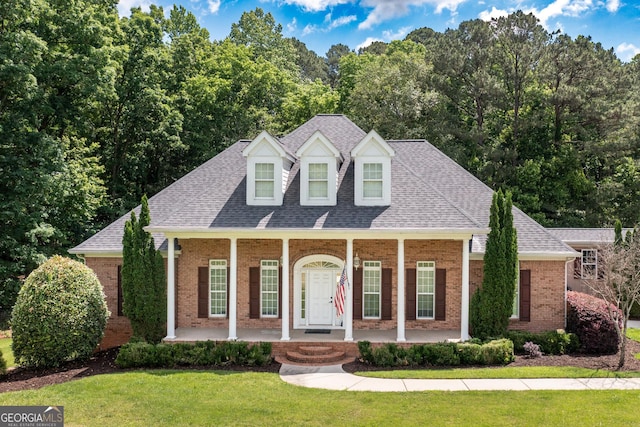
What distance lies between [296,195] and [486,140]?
990 inches

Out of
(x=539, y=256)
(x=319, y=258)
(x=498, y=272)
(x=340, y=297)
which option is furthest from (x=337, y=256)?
(x=539, y=256)

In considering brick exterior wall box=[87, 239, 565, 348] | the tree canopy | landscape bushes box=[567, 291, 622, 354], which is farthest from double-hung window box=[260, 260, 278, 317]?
the tree canopy

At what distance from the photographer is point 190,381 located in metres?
14.3

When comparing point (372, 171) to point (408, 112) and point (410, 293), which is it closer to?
point (410, 293)

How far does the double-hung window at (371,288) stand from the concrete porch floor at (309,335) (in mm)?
791

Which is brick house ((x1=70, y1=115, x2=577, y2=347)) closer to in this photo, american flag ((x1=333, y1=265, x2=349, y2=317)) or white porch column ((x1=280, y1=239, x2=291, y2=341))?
white porch column ((x1=280, y1=239, x2=291, y2=341))

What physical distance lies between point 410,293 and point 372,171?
4771 millimetres

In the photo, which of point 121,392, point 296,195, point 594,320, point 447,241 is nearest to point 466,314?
point 447,241

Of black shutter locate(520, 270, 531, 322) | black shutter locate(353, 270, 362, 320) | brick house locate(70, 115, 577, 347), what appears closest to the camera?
brick house locate(70, 115, 577, 347)

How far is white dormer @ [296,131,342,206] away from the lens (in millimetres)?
18469

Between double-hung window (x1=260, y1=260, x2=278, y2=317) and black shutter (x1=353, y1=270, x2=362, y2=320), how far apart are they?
295 centimetres

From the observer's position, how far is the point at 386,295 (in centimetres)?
1903

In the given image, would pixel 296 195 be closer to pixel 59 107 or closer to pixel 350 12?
pixel 59 107

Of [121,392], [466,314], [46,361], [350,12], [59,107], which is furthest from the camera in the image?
[350,12]
